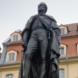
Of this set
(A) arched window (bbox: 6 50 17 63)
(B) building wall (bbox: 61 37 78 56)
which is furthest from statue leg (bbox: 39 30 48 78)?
(A) arched window (bbox: 6 50 17 63)

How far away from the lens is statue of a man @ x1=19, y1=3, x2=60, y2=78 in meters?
7.00

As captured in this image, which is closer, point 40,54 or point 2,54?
point 40,54

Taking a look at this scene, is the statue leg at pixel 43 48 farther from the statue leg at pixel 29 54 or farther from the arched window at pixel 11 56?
the arched window at pixel 11 56

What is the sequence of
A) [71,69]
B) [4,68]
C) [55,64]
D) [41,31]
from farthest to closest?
[4,68], [71,69], [41,31], [55,64]

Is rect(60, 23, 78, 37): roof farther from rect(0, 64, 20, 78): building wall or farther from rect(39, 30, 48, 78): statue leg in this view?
rect(39, 30, 48, 78): statue leg

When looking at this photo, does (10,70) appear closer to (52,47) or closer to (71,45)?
(71,45)

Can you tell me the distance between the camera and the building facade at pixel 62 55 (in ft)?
96.2

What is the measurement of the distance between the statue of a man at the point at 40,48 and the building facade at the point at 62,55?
21.9m

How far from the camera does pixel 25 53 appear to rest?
283 inches

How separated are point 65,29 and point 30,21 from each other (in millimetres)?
25847

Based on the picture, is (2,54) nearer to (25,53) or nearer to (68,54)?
(68,54)

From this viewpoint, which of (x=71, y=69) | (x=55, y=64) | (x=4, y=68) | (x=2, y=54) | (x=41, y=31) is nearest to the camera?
(x=55, y=64)

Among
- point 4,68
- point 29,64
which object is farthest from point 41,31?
point 4,68

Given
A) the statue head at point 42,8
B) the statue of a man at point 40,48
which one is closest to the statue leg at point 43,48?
the statue of a man at point 40,48
